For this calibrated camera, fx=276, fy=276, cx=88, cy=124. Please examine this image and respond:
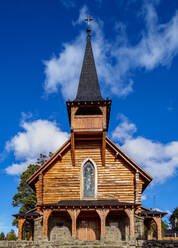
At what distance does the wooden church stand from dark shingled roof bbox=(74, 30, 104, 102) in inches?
10.6

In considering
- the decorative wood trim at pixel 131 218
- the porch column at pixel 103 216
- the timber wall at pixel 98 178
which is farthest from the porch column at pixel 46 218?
the decorative wood trim at pixel 131 218

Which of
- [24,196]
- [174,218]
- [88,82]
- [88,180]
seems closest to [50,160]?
[88,180]

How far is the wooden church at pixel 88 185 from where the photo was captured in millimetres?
21406

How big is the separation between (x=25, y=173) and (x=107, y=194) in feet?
83.4

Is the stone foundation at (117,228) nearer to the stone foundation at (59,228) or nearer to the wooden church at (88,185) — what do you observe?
the wooden church at (88,185)

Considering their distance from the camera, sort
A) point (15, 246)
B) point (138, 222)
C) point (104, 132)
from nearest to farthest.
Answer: point (15, 246) < point (138, 222) < point (104, 132)

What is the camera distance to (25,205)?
43031 mm

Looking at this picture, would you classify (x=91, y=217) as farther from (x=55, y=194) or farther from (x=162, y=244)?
(x=162, y=244)

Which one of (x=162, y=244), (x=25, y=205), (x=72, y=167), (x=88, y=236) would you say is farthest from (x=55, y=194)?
(x=25, y=205)

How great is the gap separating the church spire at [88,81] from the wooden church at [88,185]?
272mm

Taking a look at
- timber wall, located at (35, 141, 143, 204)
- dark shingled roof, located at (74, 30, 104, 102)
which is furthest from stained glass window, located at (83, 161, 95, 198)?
dark shingled roof, located at (74, 30, 104, 102)

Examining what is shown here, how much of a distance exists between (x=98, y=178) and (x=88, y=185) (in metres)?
1.01

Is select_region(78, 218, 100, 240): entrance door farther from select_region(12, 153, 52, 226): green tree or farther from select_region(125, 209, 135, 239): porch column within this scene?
select_region(12, 153, 52, 226): green tree

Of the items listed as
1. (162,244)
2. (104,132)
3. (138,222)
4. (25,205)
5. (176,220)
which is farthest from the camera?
(176,220)
